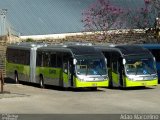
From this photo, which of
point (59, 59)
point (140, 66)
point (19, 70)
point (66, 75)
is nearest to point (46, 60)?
point (59, 59)

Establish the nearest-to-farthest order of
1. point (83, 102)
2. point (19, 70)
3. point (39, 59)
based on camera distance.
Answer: point (83, 102) < point (39, 59) < point (19, 70)

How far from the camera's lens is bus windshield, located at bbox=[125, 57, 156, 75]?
29469 mm

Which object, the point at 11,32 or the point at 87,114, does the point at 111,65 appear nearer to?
the point at 87,114

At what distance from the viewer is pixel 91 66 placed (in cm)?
2869

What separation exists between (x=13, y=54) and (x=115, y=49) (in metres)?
8.37

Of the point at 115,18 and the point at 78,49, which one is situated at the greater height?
the point at 115,18

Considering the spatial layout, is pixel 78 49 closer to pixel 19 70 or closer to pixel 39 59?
pixel 39 59

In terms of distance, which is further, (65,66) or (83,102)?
(65,66)

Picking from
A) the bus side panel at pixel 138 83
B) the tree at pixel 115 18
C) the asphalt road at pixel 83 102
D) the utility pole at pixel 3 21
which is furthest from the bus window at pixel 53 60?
the utility pole at pixel 3 21

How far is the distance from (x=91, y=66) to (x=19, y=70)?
7.28 metres

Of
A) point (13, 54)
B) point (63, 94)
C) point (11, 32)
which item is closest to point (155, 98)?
point (63, 94)

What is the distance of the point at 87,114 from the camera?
18.8 meters

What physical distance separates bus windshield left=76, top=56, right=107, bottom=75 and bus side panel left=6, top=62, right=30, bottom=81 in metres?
5.58

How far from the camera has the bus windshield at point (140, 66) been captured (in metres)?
29.5
